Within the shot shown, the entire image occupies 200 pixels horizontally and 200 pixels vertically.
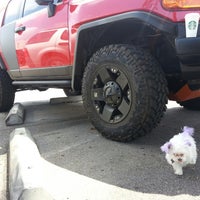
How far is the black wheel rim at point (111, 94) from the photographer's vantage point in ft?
11.6

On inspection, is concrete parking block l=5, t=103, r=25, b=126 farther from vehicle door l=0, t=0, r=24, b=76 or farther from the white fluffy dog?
the white fluffy dog

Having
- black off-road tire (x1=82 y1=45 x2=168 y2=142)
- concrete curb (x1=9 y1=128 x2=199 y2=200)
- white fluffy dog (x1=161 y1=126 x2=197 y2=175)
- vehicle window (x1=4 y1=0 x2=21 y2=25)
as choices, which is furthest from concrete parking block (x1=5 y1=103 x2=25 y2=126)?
white fluffy dog (x1=161 y1=126 x2=197 y2=175)

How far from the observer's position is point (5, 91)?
5.91m

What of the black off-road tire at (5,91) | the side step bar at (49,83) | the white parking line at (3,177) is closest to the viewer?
the white parking line at (3,177)

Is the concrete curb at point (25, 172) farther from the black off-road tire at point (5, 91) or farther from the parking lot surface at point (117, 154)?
the black off-road tire at point (5, 91)

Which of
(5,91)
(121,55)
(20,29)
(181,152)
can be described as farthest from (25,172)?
(5,91)

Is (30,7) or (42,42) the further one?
(30,7)

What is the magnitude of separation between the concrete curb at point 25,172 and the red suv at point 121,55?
2.37ft

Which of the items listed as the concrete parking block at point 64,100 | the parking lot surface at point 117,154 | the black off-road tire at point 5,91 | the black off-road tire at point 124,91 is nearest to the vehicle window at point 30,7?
the black off-road tire at point 5,91

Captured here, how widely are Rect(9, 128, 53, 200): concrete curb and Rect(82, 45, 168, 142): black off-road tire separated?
71 centimetres

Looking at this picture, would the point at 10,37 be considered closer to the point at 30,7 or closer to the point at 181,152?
the point at 30,7

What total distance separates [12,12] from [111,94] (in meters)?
→ 2.76

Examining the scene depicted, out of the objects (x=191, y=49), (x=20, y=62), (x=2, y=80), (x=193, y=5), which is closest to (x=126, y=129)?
(x=191, y=49)

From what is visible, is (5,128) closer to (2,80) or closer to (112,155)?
(2,80)
